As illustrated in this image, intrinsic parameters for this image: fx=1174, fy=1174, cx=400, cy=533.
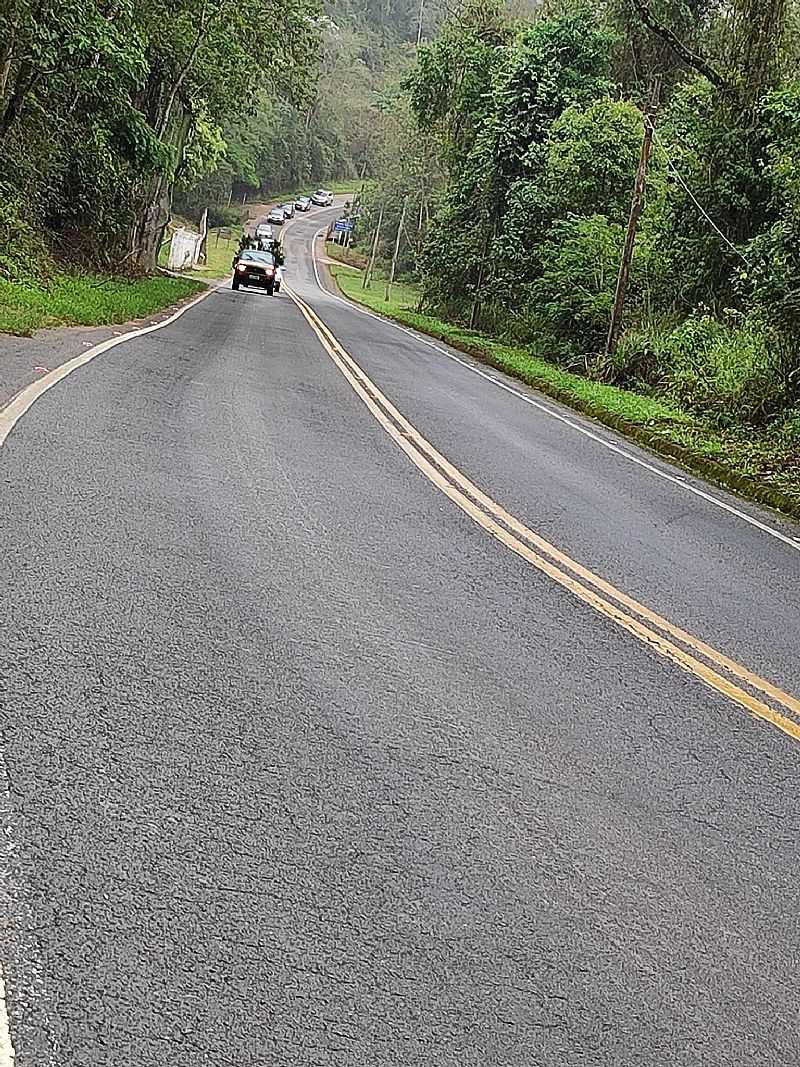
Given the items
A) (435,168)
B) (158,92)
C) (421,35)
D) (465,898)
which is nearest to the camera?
(465,898)

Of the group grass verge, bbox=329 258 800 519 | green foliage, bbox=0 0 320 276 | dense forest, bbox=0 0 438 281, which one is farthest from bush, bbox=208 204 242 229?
grass verge, bbox=329 258 800 519

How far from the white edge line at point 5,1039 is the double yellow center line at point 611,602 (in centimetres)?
350

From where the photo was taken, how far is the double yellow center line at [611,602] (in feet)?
17.5

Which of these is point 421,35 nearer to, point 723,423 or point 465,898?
point 723,423

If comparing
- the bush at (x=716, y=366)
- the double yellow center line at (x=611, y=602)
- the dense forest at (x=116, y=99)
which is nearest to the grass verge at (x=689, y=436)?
the bush at (x=716, y=366)

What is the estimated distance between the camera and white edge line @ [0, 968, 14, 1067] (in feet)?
7.68

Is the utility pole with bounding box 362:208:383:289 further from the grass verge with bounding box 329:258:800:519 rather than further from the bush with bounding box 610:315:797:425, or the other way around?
the bush with bounding box 610:315:797:425

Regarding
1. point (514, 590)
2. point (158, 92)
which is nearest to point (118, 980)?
point (514, 590)

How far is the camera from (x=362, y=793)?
3770mm

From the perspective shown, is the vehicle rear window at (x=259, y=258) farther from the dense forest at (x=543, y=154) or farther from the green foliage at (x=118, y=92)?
the green foliage at (x=118, y=92)

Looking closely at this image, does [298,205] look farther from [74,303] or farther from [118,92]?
[74,303]

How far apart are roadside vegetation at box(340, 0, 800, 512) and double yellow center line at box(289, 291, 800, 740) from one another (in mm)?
5072

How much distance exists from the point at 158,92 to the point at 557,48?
38.1 feet

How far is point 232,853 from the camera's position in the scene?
3.27m
